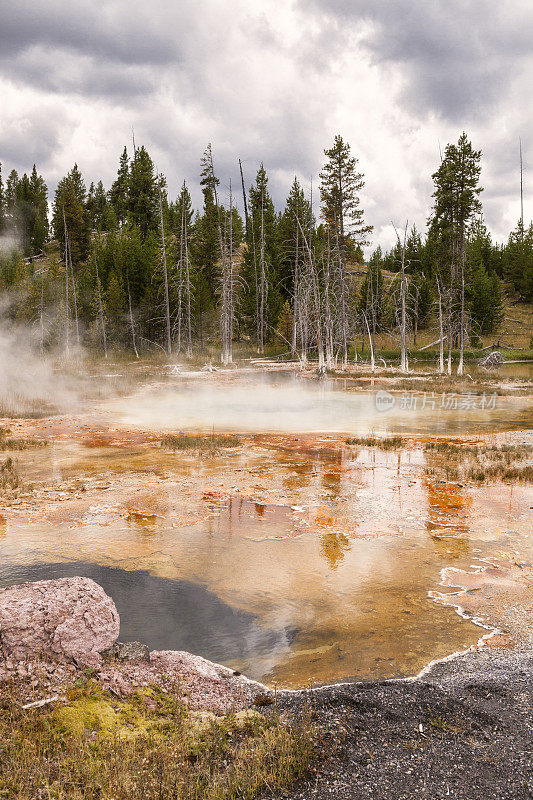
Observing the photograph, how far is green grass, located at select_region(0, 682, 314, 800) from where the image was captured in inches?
126

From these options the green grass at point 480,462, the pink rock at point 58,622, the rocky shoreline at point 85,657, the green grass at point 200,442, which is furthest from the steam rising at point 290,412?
the rocky shoreline at point 85,657

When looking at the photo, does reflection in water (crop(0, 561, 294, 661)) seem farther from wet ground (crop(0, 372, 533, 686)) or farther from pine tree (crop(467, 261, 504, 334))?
pine tree (crop(467, 261, 504, 334))

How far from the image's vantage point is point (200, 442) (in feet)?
50.1

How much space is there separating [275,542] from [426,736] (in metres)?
4.67

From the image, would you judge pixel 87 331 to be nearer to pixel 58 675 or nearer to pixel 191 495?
pixel 191 495

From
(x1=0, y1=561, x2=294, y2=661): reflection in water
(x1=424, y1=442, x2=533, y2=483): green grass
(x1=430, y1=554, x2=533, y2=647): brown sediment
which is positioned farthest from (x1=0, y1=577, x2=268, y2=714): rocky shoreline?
(x1=424, y1=442, x2=533, y2=483): green grass

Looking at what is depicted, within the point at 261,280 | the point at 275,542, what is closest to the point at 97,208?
the point at 261,280

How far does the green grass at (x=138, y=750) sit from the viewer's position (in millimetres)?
3207

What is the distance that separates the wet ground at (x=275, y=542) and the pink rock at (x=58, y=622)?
954mm

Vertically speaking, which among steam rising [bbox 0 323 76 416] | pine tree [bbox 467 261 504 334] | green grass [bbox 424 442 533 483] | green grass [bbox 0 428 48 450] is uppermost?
pine tree [bbox 467 261 504 334]

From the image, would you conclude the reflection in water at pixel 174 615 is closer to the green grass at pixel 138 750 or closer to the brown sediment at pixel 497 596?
the green grass at pixel 138 750

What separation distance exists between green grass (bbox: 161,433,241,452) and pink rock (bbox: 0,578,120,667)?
9.45m

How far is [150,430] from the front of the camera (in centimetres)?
1759

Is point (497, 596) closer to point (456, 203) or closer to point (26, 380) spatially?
point (26, 380)
